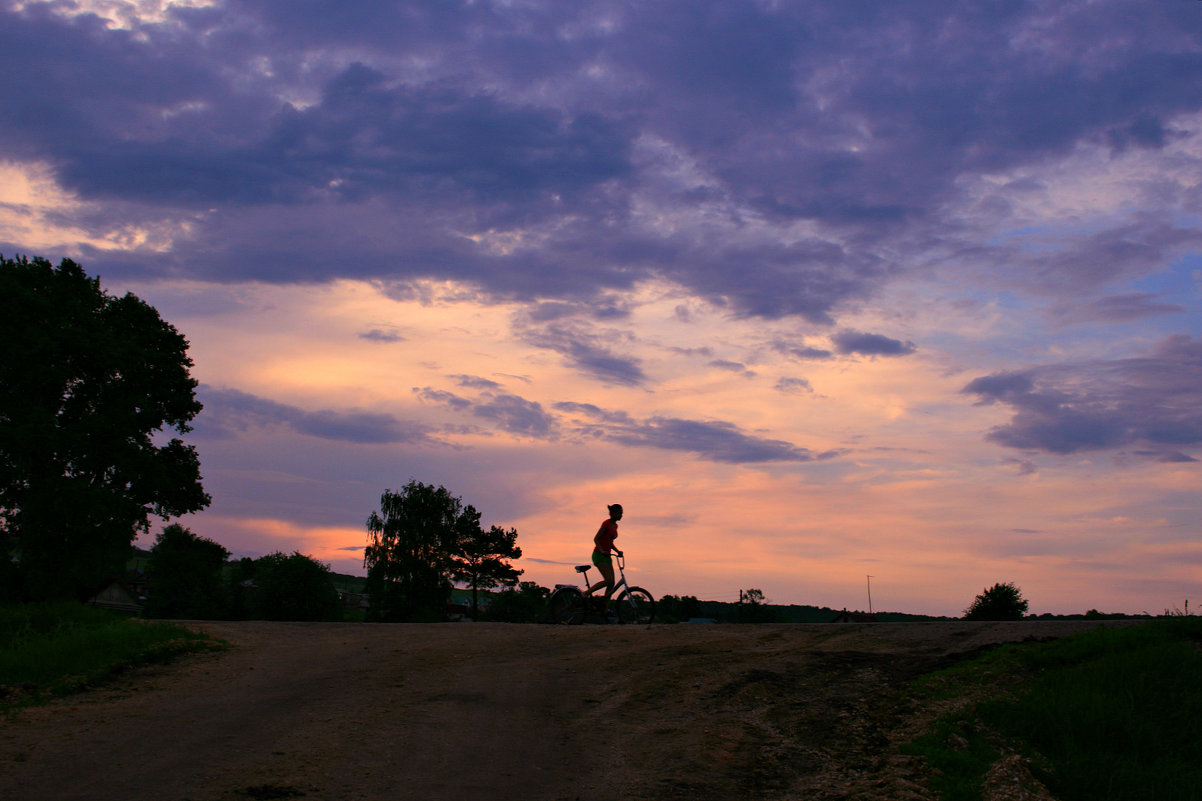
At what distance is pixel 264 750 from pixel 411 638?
20.3 ft

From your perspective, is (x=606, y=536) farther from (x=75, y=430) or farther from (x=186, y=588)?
(x=186, y=588)

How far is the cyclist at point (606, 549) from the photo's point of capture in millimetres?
15547

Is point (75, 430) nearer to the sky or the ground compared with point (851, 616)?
nearer to the sky

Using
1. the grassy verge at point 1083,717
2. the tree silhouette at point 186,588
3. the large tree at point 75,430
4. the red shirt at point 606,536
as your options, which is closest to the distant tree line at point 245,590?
the tree silhouette at point 186,588

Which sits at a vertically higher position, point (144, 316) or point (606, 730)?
point (144, 316)

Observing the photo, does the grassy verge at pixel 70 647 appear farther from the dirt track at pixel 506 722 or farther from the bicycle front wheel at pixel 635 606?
the bicycle front wheel at pixel 635 606

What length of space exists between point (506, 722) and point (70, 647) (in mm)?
7267

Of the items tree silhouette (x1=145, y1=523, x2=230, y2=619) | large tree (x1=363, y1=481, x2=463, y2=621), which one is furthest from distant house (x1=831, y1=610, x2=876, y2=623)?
tree silhouette (x1=145, y1=523, x2=230, y2=619)

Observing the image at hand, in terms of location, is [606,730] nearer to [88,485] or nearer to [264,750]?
[264,750]

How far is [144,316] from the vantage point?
36031 mm

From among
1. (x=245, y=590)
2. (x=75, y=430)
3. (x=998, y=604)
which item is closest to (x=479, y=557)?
(x=245, y=590)

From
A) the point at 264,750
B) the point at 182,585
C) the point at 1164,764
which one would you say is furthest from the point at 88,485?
the point at 182,585

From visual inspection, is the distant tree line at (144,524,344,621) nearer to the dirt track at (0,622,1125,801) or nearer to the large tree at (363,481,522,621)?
the large tree at (363,481,522,621)

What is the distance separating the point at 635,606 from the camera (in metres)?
16.3
